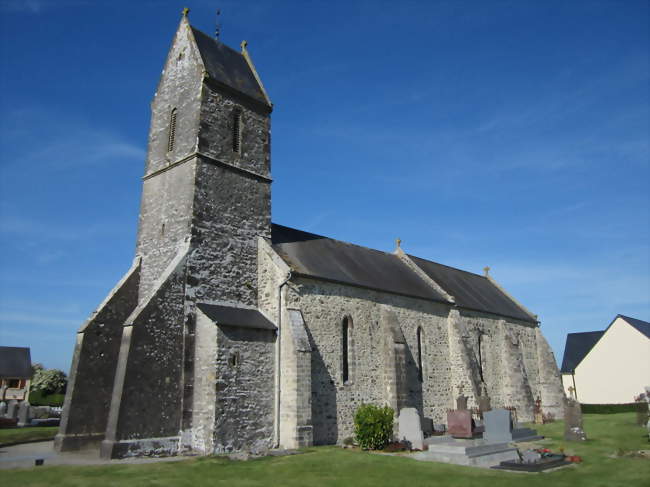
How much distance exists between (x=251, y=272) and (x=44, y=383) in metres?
37.6

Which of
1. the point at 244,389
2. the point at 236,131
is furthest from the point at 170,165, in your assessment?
the point at 244,389

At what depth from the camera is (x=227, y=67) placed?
70.2 ft

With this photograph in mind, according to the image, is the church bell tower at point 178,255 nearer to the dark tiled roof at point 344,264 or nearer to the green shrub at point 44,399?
the dark tiled roof at point 344,264

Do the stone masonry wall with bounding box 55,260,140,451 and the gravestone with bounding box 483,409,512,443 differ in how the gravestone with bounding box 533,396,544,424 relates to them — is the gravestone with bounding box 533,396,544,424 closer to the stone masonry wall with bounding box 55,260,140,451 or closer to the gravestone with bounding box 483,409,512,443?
the gravestone with bounding box 483,409,512,443

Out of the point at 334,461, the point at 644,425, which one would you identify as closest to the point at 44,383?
the point at 334,461

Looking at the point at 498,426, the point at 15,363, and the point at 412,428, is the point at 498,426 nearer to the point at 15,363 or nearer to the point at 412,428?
the point at 412,428

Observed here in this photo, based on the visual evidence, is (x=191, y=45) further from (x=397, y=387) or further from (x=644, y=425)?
(x=644, y=425)

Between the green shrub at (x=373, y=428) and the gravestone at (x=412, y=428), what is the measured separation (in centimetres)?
48

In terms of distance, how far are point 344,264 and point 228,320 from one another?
7521mm

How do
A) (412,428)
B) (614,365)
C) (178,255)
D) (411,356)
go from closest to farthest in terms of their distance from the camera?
(178,255), (412,428), (411,356), (614,365)

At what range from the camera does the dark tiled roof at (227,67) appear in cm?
2048

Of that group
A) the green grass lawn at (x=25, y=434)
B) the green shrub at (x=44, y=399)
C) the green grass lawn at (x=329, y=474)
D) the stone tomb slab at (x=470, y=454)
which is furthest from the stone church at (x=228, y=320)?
the green shrub at (x=44, y=399)

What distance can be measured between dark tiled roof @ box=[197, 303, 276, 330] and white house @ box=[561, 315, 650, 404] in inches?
1353

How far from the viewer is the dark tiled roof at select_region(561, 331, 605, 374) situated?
47.5 metres
